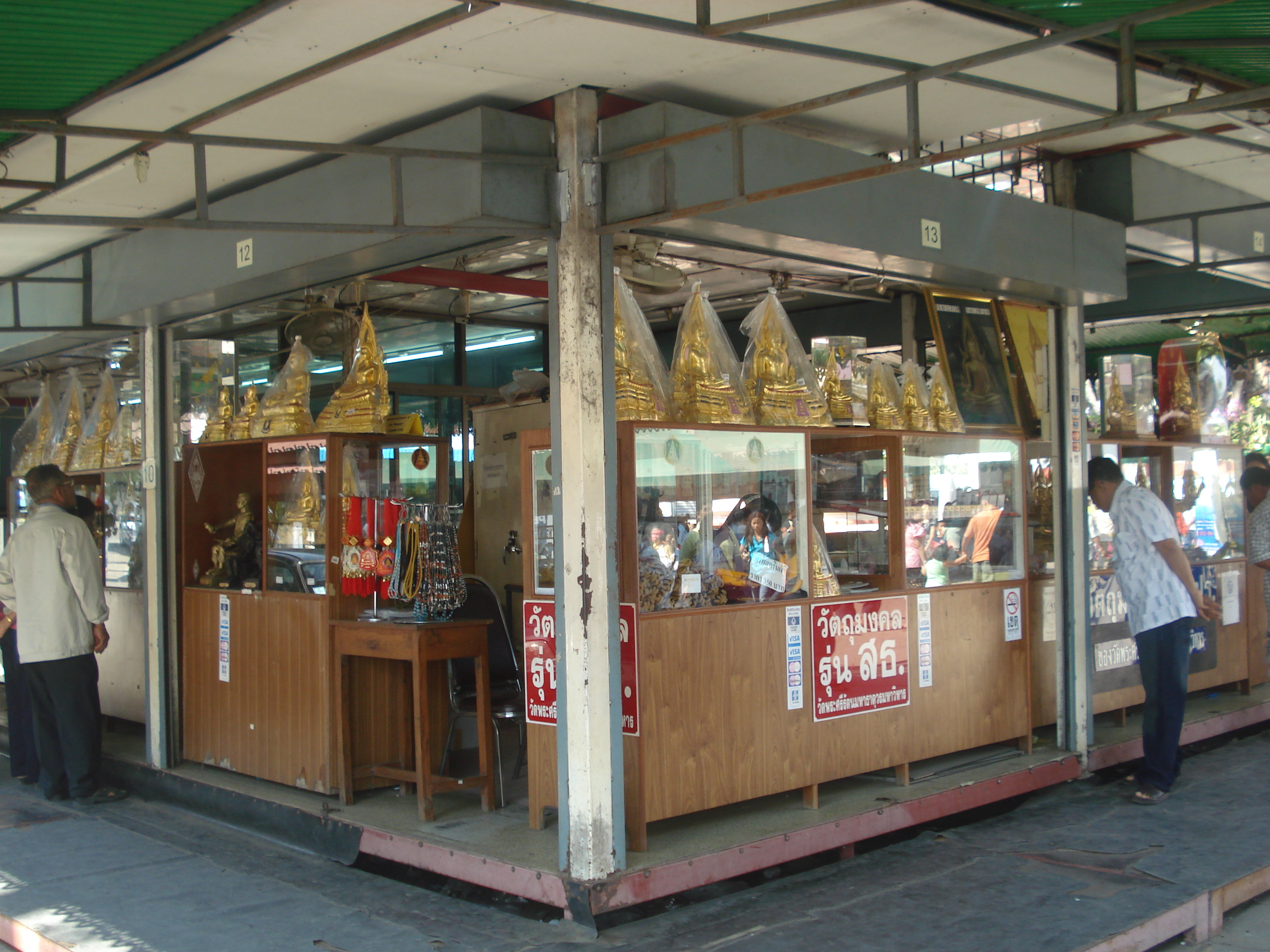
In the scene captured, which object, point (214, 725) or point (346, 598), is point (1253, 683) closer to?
point (346, 598)

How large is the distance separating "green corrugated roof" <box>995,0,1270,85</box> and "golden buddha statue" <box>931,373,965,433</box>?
2.33m

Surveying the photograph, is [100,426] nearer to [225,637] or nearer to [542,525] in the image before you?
[225,637]

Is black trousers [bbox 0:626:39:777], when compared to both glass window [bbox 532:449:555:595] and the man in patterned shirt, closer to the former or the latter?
glass window [bbox 532:449:555:595]

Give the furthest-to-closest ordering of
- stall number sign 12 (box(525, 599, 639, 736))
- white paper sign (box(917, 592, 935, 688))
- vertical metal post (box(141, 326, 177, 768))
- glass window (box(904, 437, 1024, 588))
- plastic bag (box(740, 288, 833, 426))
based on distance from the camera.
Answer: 1. vertical metal post (box(141, 326, 177, 768))
2. glass window (box(904, 437, 1024, 588))
3. white paper sign (box(917, 592, 935, 688))
4. plastic bag (box(740, 288, 833, 426))
5. stall number sign 12 (box(525, 599, 639, 736))

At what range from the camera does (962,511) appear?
6520 mm

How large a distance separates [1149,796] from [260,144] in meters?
5.61

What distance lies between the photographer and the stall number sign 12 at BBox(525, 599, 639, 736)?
15.6 feet

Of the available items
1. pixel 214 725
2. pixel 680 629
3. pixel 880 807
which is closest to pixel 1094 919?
pixel 880 807

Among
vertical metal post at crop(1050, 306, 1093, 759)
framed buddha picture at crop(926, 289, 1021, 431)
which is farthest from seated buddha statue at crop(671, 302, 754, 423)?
vertical metal post at crop(1050, 306, 1093, 759)

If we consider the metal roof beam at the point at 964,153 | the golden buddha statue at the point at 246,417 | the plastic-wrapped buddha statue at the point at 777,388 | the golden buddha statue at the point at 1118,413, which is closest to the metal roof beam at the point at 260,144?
the metal roof beam at the point at 964,153

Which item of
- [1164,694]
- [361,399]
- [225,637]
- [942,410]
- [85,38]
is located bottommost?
[1164,694]

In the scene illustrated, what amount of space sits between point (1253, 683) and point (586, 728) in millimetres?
6560

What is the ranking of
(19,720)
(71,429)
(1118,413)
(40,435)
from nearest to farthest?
(19,720) < (1118,413) < (71,429) < (40,435)

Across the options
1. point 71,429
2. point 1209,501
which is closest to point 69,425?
point 71,429
